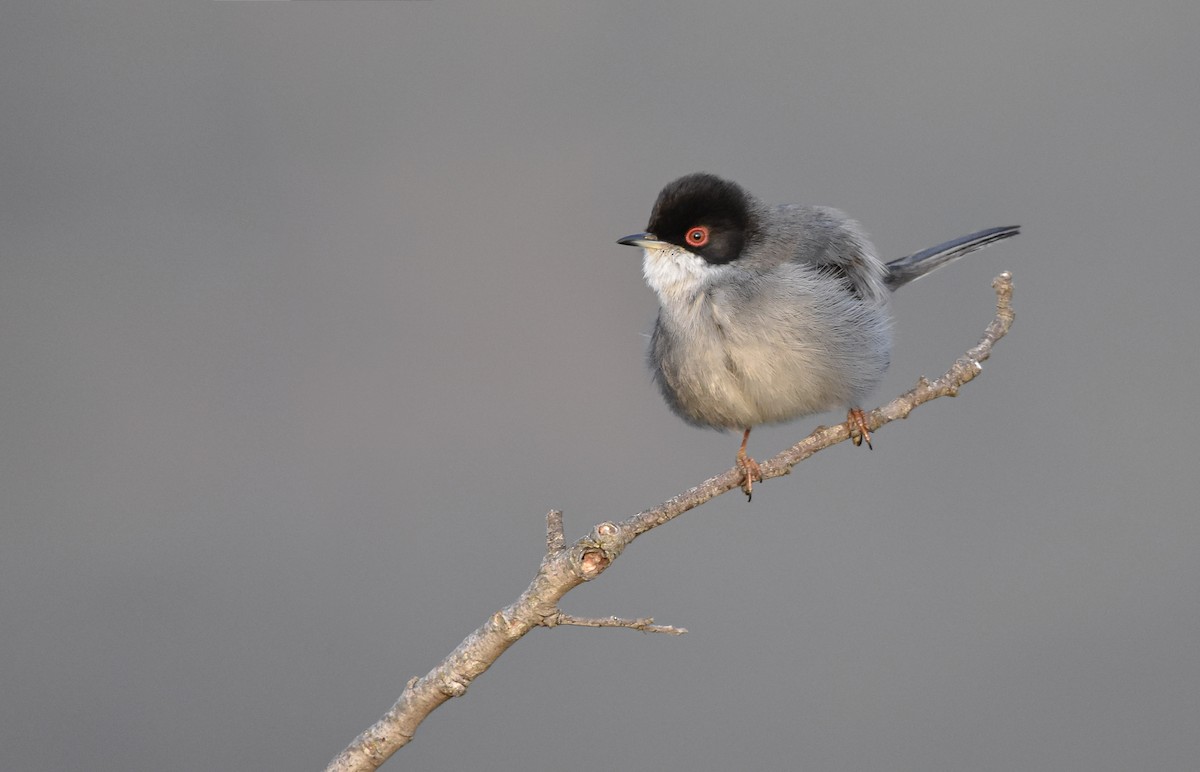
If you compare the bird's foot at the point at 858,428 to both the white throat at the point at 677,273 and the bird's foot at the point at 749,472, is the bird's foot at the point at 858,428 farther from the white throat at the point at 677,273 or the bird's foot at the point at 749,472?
the white throat at the point at 677,273

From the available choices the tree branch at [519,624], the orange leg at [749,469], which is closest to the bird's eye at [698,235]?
the orange leg at [749,469]

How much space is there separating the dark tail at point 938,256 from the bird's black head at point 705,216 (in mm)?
536

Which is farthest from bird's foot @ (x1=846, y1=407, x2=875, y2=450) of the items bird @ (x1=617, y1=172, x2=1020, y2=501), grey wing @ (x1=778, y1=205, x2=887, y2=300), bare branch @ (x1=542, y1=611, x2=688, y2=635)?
bare branch @ (x1=542, y1=611, x2=688, y2=635)

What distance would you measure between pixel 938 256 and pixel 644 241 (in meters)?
0.81

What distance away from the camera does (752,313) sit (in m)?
2.43

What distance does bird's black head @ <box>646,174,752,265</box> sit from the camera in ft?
8.30

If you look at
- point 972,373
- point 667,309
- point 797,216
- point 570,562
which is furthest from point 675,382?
point 570,562

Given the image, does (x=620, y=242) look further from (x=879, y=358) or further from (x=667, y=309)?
(x=879, y=358)

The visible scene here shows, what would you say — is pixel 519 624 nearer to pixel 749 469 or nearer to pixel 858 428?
pixel 749 469

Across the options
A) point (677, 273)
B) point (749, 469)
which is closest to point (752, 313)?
point (677, 273)

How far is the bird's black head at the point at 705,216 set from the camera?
2.53 meters

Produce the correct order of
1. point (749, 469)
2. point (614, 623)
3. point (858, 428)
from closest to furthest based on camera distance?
point (614, 623)
point (749, 469)
point (858, 428)

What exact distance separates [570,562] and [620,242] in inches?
41.8

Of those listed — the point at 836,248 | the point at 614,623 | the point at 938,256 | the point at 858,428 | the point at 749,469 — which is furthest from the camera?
the point at 938,256
